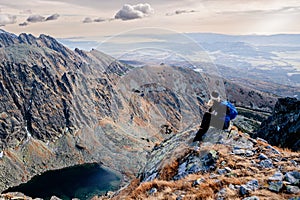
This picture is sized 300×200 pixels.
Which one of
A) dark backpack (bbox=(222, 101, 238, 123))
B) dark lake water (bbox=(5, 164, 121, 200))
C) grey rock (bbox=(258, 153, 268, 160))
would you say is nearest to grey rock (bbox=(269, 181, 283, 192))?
grey rock (bbox=(258, 153, 268, 160))

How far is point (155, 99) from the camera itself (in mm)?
15805

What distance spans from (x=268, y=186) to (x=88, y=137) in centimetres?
18800

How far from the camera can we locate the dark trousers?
59.5 feet

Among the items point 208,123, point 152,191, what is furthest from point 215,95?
point 152,191

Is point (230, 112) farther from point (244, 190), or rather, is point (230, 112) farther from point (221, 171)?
point (244, 190)

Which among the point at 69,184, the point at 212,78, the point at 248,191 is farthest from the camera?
the point at 69,184

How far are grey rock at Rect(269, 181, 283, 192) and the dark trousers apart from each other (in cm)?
655

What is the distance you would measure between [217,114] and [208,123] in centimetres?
124

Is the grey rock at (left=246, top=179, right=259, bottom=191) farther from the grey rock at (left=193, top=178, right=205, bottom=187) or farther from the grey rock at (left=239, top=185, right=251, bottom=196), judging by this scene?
the grey rock at (left=193, top=178, right=205, bottom=187)

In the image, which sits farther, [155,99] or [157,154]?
[157,154]

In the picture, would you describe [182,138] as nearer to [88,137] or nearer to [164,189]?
[164,189]

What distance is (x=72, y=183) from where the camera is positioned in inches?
5600

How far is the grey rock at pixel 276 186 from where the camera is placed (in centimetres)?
1132

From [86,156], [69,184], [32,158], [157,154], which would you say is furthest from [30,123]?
[157,154]
